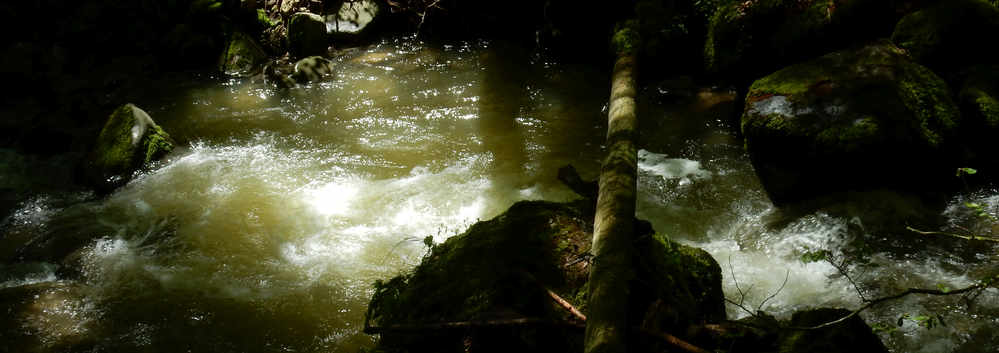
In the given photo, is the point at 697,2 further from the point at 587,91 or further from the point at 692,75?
the point at 587,91

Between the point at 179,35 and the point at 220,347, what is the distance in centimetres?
734

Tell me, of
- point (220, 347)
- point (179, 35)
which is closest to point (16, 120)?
point (179, 35)

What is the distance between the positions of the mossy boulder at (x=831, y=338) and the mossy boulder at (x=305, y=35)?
815cm

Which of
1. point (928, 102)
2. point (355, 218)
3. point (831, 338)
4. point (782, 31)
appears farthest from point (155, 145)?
point (928, 102)

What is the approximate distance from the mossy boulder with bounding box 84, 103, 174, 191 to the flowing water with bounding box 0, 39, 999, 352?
20 centimetres

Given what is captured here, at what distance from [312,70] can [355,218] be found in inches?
156

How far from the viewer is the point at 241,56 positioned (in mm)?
8500

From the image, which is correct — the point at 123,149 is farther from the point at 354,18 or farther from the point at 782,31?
the point at 782,31

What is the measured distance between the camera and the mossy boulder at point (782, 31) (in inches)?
204

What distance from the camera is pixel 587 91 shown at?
705 centimetres

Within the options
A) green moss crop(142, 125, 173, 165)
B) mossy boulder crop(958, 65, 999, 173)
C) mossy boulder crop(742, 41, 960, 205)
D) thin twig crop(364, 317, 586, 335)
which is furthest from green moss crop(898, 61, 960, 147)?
green moss crop(142, 125, 173, 165)

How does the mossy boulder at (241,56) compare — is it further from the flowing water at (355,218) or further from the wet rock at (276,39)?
the flowing water at (355,218)

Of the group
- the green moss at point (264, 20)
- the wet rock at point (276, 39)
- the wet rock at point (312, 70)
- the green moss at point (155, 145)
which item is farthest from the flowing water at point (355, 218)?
the green moss at point (264, 20)

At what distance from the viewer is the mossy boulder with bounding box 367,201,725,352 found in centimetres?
238
